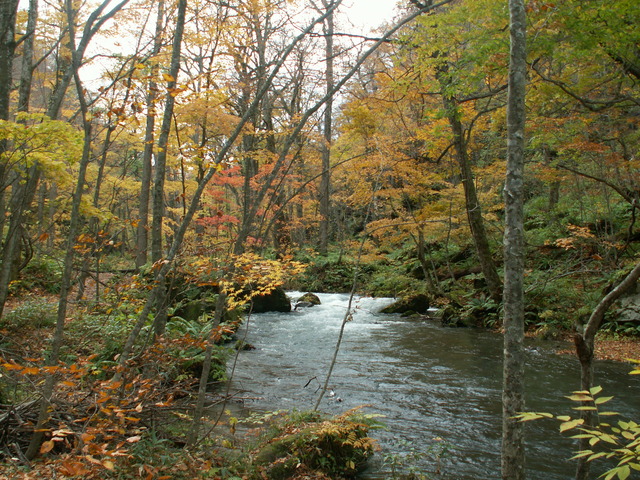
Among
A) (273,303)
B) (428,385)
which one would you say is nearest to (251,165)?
(428,385)

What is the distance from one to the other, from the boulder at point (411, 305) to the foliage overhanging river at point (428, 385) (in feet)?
6.90

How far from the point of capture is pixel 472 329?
1089cm

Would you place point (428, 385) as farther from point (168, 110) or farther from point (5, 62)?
point (5, 62)

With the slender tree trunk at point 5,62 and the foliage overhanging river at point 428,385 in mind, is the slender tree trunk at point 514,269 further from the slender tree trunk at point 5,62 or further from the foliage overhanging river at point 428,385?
the slender tree trunk at point 5,62

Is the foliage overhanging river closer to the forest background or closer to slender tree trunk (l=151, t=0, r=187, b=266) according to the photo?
the forest background

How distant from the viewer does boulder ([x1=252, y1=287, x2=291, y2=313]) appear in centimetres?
1339

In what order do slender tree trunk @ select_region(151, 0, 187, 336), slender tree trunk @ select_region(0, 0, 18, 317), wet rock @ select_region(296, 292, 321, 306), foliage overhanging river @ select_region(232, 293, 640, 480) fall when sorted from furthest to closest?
wet rock @ select_region(296, 292, 321, 306)
slender tree trunk @ select_region(0, 0, 18, 317)
foliage overhanging river @ select_region(232, 293, 640, 480)
slender tree trunk @ select_region(151, 0, 187, 336)

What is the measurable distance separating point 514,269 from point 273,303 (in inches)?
428

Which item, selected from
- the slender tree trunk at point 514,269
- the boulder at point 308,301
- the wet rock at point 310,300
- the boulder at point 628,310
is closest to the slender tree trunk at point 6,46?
the slender tree trunk at point 514,269

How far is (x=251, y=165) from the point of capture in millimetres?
7312

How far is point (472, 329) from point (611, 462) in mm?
6565

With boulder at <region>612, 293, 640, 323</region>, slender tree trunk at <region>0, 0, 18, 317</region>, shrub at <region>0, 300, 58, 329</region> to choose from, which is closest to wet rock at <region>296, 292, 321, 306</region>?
shrub at <region>0, 300, 58, 329</region>

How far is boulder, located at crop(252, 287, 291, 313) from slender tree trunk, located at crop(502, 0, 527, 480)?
10.6m

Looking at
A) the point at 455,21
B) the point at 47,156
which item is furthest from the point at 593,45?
the point at 47,156
